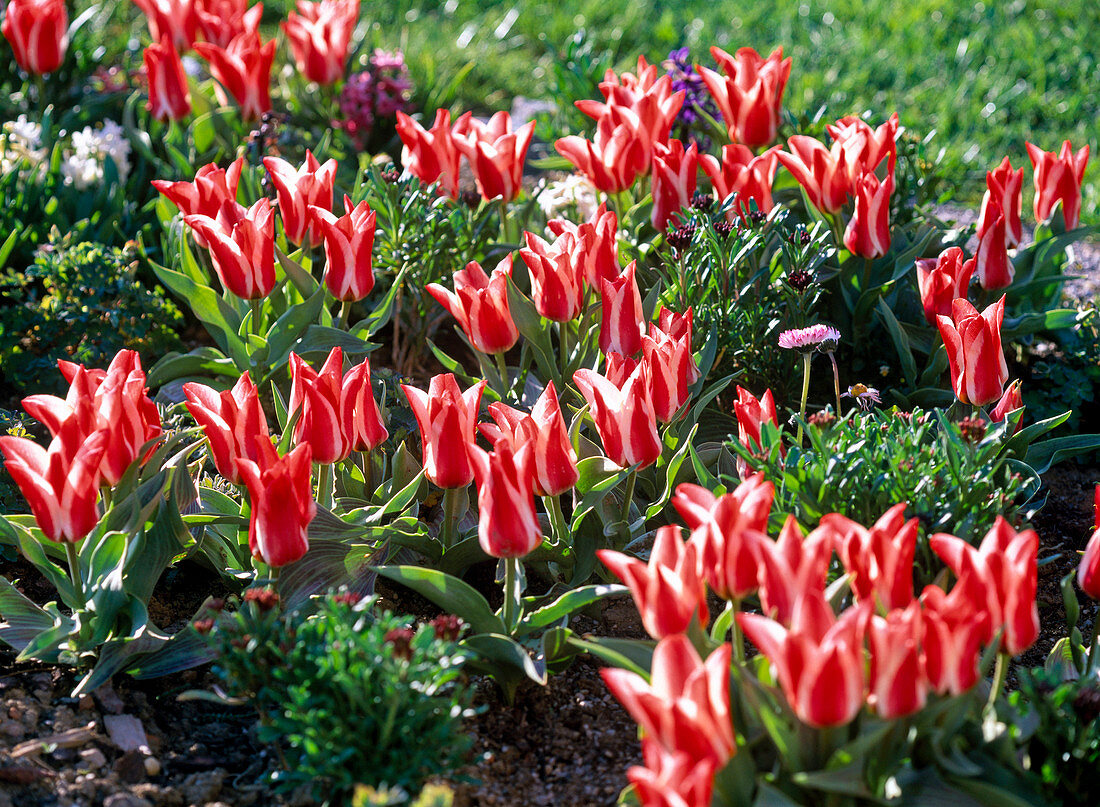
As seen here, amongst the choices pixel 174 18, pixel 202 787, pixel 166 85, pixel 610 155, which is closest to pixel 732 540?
pixel 202 787

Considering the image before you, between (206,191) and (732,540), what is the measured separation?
1.64 meters

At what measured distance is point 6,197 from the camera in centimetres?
349

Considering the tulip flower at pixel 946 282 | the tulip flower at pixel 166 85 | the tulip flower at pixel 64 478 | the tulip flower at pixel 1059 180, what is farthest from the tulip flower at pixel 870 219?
the tulip flower at pixel 166 85

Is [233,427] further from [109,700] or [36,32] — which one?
[36,32]

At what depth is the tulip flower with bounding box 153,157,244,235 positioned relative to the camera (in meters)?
2.58

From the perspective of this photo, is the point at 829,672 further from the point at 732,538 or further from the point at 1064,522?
the point at 1064,522

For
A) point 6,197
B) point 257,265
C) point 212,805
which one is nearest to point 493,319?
point 257,265

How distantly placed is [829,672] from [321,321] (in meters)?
1.84

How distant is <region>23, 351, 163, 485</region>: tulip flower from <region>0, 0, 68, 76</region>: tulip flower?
8.07 ft

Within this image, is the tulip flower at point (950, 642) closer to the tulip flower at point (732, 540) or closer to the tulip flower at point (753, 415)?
the tulip flower at point (732, 540)

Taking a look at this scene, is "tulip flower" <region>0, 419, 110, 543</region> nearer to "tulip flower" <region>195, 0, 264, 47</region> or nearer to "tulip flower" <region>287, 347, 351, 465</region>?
"tulip flower" <region>287, 347, 351, 465</region>

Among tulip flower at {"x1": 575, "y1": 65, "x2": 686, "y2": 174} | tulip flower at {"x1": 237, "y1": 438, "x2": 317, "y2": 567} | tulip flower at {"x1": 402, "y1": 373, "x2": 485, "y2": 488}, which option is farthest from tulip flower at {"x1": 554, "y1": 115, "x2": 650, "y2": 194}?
tulip flower at {"x1": 237, "y1": 438, "x2": 317, "y2": 567}

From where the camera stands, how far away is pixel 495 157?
2938mm

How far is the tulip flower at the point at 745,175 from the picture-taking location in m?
2.87
